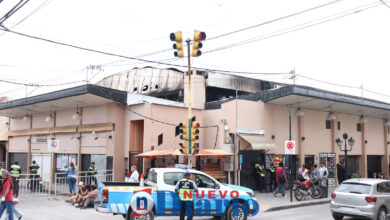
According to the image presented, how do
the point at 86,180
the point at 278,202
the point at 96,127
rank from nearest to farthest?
the point at 278,202 < the point at 86,180 < the point at 96,127

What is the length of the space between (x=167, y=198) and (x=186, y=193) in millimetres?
824

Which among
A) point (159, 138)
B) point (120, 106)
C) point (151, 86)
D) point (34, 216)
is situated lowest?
point (34, 216)

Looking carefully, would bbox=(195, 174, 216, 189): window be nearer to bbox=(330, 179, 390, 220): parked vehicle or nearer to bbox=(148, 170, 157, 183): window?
bbox=(148, 170, 157, 183): window

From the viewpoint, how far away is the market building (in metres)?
21.1

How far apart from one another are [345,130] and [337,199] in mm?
16399

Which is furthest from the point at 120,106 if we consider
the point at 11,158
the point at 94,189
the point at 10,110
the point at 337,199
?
the point at 11,158

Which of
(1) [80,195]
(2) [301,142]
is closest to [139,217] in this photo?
(1) [80,195]

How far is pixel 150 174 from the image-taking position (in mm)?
12445

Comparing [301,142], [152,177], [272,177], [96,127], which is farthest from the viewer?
[301,142]

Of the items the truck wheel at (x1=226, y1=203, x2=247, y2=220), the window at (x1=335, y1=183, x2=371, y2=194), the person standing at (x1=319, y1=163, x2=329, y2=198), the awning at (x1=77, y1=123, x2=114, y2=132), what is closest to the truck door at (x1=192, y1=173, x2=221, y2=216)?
the truck wheel at (x1=226, y1=203, x2=247, y2=220)

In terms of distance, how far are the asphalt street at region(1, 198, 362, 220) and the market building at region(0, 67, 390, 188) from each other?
268cm

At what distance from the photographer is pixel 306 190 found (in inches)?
739

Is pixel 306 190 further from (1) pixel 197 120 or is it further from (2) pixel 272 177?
(1) pixel 197 120

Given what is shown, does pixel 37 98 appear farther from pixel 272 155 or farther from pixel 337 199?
pixel 337 199
